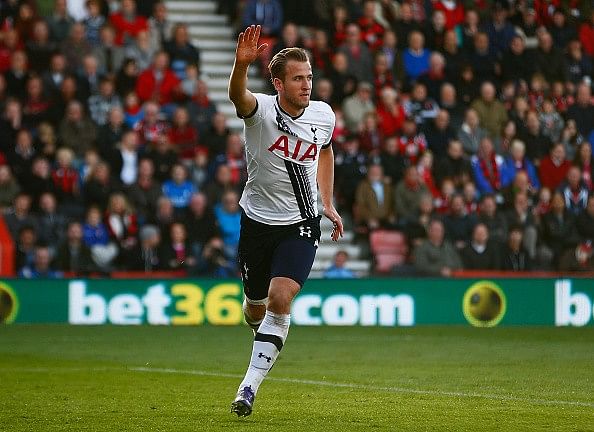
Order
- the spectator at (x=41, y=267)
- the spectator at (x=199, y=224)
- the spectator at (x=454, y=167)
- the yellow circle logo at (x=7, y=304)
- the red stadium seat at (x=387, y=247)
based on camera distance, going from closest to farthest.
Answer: the yellow circle logo at (x=7, y=304) < the spectator at (x=41, y=267) < the spectator at (x=199, y=224) < the red stadium seat at (x=387, y=247) < the spectator at (x=454, y=167)

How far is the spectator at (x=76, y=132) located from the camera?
738 inches

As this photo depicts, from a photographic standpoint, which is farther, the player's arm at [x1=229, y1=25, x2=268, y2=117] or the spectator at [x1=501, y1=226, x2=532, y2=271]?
the spectator at [x1=501, y1=226, x2=532, y2=271]

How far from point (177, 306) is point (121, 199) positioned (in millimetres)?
1648

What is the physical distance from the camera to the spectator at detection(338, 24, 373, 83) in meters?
21.1

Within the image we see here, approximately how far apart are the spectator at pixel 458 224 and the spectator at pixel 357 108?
195cm

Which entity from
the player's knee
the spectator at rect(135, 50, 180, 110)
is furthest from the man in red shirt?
the player's knee

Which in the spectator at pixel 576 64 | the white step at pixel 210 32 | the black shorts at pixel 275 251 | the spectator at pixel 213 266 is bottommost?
the spectator at pixel 213 266

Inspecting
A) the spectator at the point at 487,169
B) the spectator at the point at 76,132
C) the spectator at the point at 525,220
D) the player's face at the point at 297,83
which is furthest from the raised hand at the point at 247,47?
the spectator at the point at 487,169

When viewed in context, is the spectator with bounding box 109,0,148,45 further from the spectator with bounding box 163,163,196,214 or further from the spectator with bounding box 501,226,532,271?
the spectator with bounding box 501,226,532,271

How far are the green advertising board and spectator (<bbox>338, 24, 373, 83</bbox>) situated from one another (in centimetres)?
447

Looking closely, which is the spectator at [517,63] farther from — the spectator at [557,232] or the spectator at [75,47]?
the spectator at [75,47]

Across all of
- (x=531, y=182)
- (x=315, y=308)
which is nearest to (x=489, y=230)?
(x=531, y=182)

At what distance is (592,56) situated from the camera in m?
23.7

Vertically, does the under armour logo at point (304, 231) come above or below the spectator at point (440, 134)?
above
